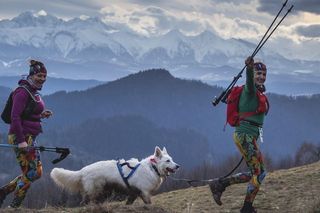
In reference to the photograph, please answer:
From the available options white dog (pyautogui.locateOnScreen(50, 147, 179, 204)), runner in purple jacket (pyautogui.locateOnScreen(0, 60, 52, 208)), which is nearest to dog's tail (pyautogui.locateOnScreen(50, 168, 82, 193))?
white dog (pyautogui.locateOnScreen(50, 147, 179, 204))

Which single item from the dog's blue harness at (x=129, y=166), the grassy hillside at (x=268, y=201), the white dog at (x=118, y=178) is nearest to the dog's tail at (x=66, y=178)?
the white dog at (x=118, y=178)

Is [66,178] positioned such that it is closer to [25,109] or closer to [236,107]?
[25,109]

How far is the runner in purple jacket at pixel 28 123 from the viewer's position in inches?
356

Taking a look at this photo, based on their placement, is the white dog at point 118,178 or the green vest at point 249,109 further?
the white dog at point 118,178

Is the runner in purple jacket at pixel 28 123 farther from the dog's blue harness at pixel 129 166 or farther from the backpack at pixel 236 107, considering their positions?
the backpack at pixel 236 107

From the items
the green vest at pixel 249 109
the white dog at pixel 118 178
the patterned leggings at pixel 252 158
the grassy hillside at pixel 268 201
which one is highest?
the green vest at pixel 249 109

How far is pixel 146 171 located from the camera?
A: 12312 millimetres

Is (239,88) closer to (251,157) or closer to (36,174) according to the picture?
(251,157)

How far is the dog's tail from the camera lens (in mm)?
12398

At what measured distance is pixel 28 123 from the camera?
9.22m

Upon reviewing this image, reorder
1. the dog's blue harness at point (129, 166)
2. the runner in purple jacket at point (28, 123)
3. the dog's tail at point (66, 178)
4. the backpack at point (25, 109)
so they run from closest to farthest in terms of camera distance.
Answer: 1. the runner in purple jacket at point (28, 123)
2. the backpack at point (25, 109)
3. the dog's blue harness at point (129, 166)
4. the dog's tail at point (66, 178)

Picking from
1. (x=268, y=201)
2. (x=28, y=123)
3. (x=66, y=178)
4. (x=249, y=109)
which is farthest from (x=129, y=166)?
(x=249, y=109)

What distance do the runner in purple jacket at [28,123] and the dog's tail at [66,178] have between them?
2872 mm

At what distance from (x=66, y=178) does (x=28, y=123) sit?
3477 millimetres
